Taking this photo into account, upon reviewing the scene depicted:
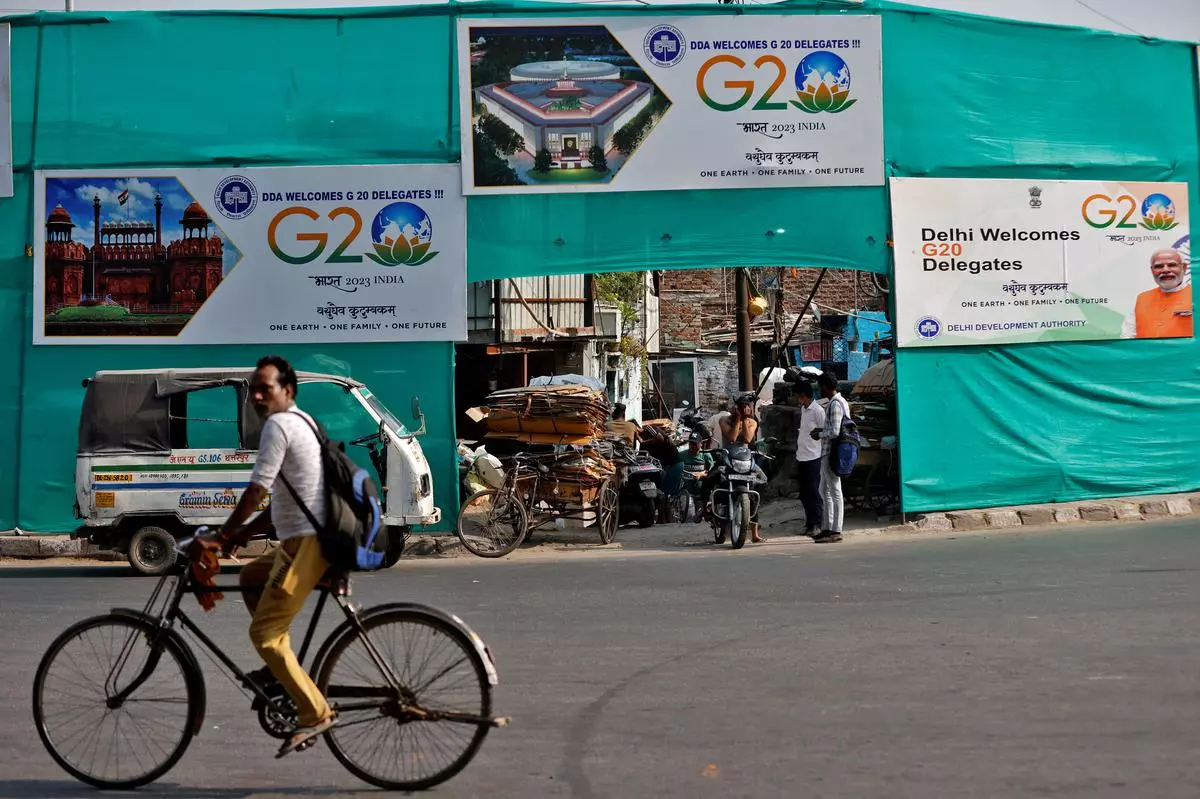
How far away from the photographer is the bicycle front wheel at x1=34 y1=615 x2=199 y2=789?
5.62m

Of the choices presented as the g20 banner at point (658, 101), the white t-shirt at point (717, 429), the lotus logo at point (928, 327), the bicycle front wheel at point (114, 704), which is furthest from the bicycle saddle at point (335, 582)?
the white t-shirt at point (717, 429)

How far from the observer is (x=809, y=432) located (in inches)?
593

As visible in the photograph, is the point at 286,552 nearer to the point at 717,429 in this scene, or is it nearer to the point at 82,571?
the point at 82,571

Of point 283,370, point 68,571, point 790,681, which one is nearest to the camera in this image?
point 283,370

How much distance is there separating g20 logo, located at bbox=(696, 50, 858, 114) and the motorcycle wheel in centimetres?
464

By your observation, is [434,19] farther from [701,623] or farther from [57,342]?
[701,623]

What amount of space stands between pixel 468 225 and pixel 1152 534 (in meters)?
8.19

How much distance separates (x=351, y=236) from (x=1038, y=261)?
26.8 feet

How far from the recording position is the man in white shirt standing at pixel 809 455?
1505 cm

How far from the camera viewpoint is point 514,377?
90.9 feet

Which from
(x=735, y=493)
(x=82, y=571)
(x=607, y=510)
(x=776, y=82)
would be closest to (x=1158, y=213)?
(x=776, y=82)

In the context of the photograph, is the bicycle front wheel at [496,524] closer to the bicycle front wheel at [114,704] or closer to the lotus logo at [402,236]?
the lotus logo at [402,236]

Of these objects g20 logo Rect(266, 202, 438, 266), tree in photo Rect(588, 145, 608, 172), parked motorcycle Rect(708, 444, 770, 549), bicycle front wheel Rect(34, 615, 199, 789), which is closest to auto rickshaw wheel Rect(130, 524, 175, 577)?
g20 logo Rect(266, 202, 438, 266)

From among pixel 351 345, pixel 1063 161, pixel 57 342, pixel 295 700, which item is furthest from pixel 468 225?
pixel 295 700
